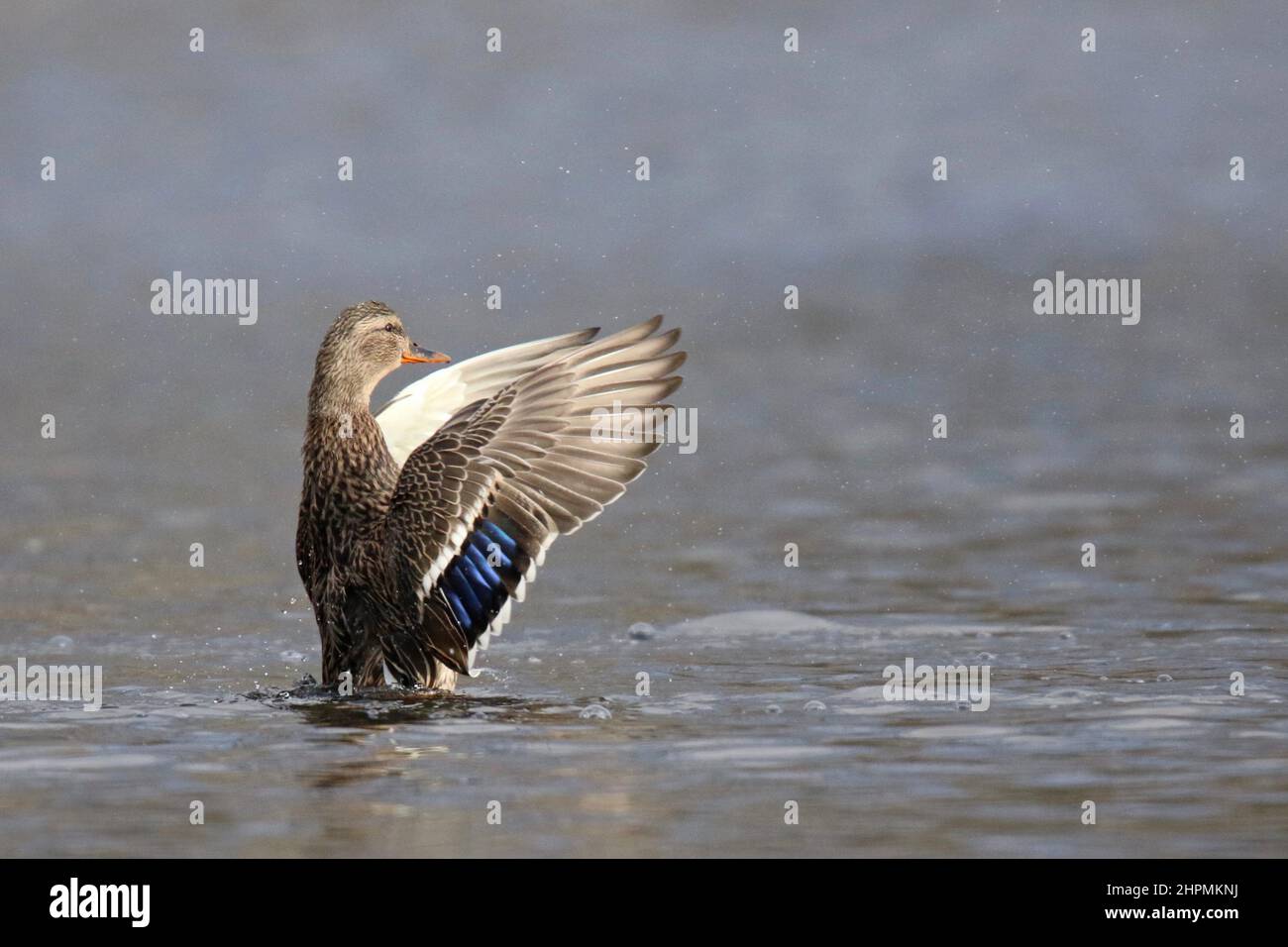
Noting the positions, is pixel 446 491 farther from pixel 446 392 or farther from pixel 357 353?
pixel 446 392

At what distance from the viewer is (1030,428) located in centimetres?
1538

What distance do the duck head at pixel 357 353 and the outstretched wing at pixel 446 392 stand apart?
0.67m

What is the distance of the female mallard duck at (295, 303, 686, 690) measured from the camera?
845cm

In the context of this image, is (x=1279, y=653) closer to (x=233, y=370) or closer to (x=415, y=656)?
(x=415, y=656)

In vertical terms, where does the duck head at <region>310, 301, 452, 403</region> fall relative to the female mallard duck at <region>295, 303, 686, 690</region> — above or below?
above

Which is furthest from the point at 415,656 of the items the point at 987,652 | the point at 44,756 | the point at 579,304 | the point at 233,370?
the point at 579,304

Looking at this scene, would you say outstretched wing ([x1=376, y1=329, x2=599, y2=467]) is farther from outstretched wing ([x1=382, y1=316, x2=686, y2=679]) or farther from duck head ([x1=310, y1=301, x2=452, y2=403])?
outstretched wing ([x1=382, y1=316, x2=686, y2=679])

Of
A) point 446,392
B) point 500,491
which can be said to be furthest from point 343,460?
point 446,392

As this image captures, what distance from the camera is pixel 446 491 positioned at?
27.6 feet

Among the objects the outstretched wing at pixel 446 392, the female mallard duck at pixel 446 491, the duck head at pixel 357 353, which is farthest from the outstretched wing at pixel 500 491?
the outstretched wing at pixel 446 392

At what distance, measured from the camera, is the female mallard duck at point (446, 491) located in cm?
845

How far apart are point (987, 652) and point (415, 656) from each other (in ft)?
7.04

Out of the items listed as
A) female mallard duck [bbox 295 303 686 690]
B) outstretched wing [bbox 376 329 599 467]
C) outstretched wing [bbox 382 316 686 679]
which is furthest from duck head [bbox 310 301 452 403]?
outstretched wing [bbox 376 329 599 467]

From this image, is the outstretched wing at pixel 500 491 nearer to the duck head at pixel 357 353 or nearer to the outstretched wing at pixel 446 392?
the duck head at pixel 357 353
